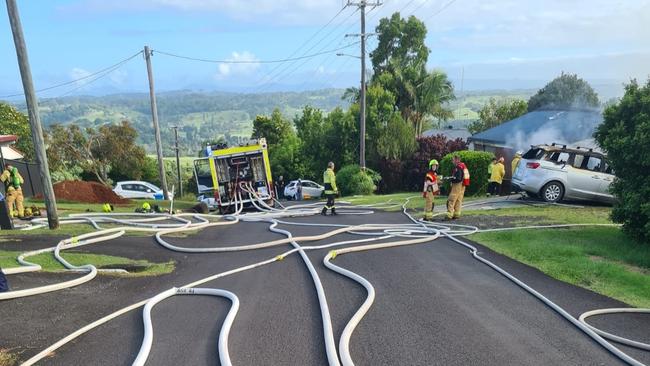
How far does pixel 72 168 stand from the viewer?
4006 cm

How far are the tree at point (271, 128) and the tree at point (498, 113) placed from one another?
20.4 m

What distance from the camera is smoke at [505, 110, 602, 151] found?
85.1ft

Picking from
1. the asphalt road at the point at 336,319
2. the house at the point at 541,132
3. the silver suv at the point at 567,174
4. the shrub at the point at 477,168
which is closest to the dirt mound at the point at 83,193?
the shrub at the point at 477,168

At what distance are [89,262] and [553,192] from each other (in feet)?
42.0

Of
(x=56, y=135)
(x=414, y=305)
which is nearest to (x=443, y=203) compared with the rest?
(x=414, y=305)

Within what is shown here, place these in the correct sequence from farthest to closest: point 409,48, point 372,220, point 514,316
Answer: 1. point 409,48
2. point 372,220
3. point 514,316

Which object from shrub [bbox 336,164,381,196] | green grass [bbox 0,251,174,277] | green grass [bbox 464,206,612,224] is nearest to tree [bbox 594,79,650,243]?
green grass [bbox 464,206,612,224]

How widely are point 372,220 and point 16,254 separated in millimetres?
8494

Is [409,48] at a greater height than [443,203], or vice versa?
[409,48]

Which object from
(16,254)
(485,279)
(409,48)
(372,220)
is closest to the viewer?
(485,279)

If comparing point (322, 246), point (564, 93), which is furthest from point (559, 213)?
point (564, 93)

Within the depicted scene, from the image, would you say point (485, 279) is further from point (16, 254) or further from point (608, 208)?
point (608, 208)

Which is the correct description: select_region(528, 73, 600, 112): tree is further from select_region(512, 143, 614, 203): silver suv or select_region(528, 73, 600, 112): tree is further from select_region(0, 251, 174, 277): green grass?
select_region(0, 251, 174, 277): green grass

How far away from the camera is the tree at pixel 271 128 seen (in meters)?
53.2
